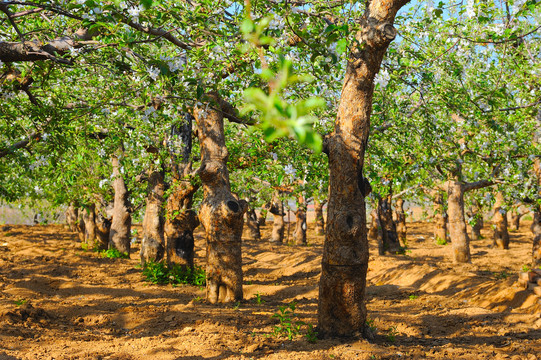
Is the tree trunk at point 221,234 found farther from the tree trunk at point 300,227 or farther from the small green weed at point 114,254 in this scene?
the tree trunk at point 300,227

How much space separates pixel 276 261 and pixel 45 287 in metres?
9.05

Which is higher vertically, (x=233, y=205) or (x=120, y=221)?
(x=233, y=205)

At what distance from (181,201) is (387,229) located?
1024 cm

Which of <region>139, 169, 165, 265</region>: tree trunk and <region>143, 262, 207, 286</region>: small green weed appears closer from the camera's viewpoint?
<region>143, 262, 207, 286</region>: small green weed

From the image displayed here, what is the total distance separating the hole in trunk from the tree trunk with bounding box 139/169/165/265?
17.9 feet

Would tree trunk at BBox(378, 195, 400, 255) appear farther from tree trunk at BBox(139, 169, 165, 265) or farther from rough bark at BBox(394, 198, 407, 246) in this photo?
tree trunk at BBox(139, 169, 165, 265)

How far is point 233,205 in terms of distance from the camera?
925cm

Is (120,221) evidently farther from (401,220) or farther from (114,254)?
(401,220)

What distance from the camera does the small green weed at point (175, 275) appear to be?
12.3 meters

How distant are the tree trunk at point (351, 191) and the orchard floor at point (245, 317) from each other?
1.50 ft

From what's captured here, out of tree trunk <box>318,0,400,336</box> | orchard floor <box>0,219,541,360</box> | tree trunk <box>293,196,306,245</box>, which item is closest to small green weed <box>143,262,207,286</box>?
orchard floor <box>0,219,541,360</box>

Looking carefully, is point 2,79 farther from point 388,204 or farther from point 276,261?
point 388,204

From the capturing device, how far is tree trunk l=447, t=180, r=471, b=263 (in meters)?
15.2

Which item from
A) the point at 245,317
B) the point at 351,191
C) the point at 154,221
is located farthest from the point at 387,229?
Result: the point at 351,191
